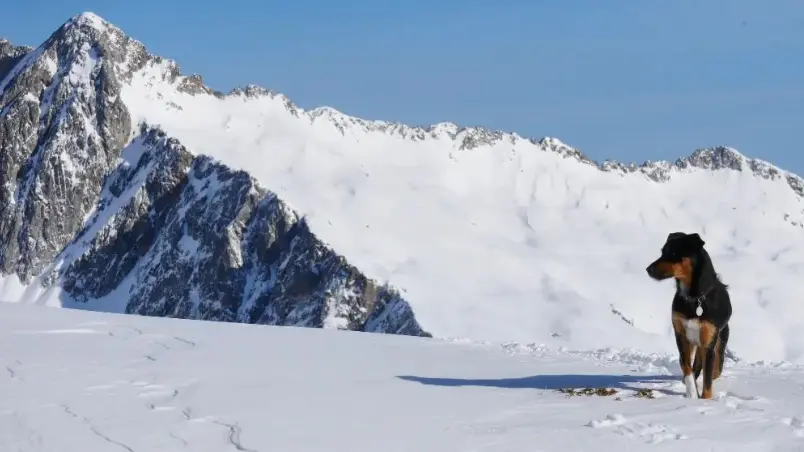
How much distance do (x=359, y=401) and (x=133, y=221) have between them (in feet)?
630

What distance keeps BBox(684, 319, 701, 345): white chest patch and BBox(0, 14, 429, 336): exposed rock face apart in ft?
530

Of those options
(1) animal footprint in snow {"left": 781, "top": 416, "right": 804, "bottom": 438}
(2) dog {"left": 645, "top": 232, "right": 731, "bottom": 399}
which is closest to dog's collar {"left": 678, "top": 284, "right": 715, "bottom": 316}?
(2) dog {"left": 645, "top": 232, "right": 731, "bottom": 399}

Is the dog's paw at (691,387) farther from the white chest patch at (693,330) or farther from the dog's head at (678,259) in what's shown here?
the dog's head at (678,259)

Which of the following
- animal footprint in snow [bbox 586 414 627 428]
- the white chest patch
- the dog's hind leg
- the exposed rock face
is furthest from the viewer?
the exposed rock face

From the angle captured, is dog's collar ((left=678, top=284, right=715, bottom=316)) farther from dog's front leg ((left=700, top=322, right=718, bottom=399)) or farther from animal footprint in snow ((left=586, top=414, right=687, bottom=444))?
animal footprint in snow ((left=586, top=414, right=687, bottom=444))

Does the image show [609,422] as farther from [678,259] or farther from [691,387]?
[678,259]

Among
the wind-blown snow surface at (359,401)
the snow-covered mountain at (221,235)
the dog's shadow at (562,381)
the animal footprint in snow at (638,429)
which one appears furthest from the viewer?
the snow-covered mountain at (221,235)

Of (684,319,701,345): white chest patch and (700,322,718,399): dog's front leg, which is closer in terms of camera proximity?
(700,322,718,399): dog's front leg

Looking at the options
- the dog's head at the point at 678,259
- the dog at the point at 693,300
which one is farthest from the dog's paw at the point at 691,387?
the dog's head at the point at 678,259

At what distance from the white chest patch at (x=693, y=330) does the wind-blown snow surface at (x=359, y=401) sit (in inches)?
23.8

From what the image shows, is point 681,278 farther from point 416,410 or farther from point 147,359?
point 147,359

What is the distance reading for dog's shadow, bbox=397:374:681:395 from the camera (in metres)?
10.5

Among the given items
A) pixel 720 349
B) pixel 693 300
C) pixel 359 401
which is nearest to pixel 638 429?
pixel 693 300

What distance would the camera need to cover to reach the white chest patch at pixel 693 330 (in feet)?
30.6
